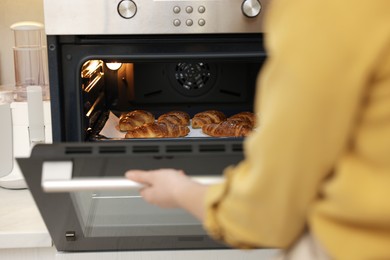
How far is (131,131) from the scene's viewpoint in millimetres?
1511

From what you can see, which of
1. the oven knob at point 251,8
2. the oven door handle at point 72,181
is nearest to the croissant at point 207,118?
the oven knob at point 251,8

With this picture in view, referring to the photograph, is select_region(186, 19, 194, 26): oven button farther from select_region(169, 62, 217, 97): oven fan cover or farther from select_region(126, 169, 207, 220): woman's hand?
select_region(126, 169, 207, 220): woman's hand

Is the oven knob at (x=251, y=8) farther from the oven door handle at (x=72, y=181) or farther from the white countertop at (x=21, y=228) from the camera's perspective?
the white countertop at (x=21, y=228)

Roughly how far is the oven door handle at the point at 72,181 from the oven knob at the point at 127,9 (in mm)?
395

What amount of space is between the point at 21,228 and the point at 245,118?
21.0 inches

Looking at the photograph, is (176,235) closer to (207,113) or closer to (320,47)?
(207,113)

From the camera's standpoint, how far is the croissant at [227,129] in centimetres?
152

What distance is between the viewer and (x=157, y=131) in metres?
1.53

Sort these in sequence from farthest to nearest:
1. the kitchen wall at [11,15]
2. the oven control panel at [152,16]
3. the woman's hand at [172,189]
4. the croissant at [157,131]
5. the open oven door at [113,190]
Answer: the kitchen wall at [11,15] < the croissant at [157,131] < the oven control panel at [152,16] < the open oven door at [113,190] < the woman's hand at [172,189]

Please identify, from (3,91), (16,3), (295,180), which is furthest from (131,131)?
(295,180)

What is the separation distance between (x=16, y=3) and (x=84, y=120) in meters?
0.71

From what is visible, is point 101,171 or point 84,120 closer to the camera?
point 101,171

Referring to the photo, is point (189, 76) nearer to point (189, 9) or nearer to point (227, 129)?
point (227, 129)

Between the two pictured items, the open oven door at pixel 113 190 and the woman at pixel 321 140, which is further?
the open oven door at pixel 113 190
